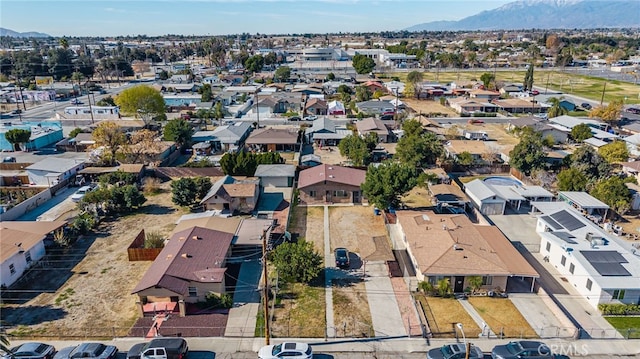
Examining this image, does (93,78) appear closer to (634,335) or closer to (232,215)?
(232,215)

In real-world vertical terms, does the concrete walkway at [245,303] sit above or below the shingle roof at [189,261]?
below

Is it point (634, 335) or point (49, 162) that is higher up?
point (49, 162)

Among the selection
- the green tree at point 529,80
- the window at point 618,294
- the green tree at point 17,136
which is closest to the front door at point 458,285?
the window at point 618,294

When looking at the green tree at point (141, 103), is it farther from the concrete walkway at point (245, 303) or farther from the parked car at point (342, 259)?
the parked car at point (342, 259)

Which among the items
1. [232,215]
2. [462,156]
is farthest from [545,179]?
[232,215]

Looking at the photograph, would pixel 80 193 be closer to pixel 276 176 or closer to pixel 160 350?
pixel 276 176

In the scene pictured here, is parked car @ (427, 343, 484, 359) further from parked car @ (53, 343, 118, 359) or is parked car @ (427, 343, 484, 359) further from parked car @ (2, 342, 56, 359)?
parked car @ (2, 342, 56, 359)
